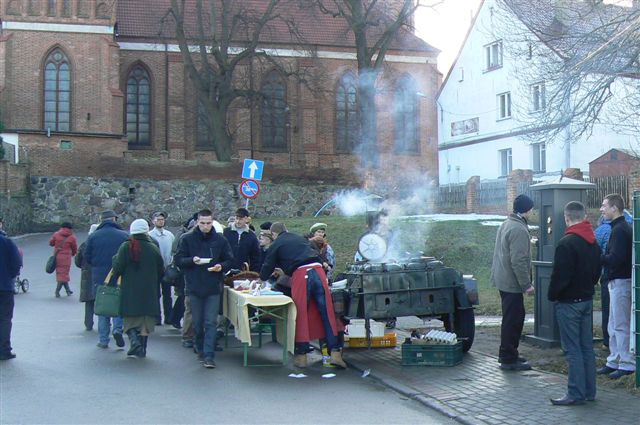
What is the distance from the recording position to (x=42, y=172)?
3434cm

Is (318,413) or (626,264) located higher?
(626,264)

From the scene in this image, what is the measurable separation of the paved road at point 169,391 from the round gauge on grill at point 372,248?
2.01 meters

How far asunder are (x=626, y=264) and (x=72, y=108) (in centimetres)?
3622

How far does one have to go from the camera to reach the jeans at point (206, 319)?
9758mm

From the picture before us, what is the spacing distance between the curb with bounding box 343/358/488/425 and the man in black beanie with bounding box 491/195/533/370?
57.3 inches

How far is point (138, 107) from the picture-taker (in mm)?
44156

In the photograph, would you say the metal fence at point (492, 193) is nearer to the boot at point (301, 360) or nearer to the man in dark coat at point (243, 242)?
the man in dark coat at point (243, 242)

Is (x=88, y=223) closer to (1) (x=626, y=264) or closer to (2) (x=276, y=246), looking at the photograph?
(2) (x=276, y=246)

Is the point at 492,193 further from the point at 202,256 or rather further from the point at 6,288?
the point at 6,288

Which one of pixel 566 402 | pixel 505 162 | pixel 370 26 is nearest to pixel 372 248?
pixel 566 402

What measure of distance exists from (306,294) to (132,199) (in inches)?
1026

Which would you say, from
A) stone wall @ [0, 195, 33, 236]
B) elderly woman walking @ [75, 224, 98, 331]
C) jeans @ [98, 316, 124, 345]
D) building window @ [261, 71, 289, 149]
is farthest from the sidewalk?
building window @ [261, 71, 289, 149]

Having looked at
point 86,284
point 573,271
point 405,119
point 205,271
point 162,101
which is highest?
point 162,101

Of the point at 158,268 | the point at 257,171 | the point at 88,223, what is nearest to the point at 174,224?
the point at 88,223
